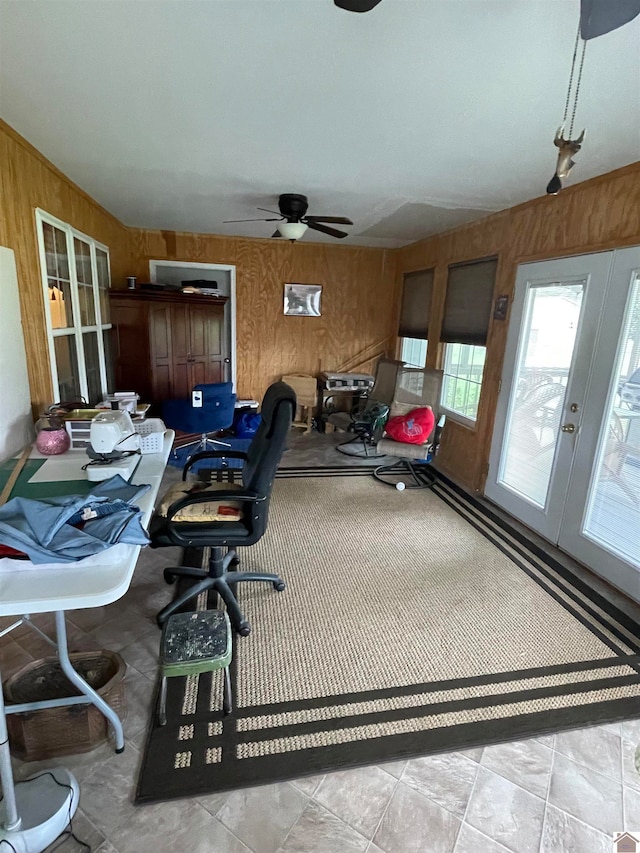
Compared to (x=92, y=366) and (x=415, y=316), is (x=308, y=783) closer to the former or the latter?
(x=92, y=366)

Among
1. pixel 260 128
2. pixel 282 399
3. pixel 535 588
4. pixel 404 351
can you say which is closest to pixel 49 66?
pixel 260 128

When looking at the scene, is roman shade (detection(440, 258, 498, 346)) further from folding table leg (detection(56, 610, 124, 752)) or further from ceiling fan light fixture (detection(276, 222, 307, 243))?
folding table leg (detection(56, 610, 124, 752))

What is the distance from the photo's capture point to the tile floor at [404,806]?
50.4 inches

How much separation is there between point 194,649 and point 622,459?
246 cm

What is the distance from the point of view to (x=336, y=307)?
5676mm

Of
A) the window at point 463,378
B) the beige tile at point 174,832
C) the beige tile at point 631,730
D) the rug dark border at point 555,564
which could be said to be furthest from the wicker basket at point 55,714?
the window at point 463,378

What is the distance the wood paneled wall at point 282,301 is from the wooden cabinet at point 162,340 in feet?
2.73

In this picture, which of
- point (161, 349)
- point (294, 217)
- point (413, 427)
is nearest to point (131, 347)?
point (161, 349)

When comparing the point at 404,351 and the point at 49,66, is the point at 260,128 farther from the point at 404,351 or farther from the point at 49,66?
the point at 404,351

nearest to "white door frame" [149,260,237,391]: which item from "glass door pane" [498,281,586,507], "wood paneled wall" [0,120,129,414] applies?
"wood paneled wall" [0,120,129,414]

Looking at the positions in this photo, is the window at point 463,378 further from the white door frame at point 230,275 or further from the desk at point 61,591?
the desk at point 61,591

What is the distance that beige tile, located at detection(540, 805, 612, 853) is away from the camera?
1300 mm

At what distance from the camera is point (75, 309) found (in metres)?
3.12

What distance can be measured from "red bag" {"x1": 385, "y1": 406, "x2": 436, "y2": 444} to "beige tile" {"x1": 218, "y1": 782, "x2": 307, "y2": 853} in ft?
9.27
